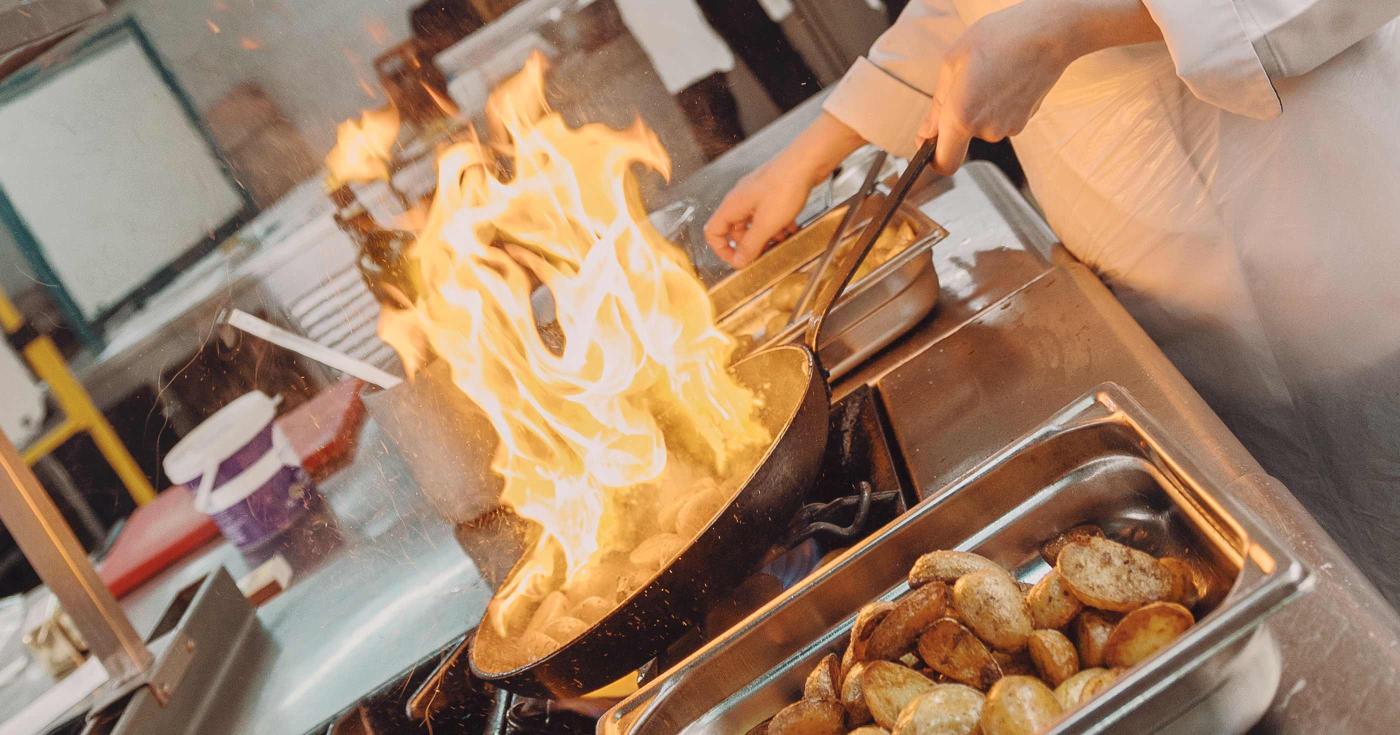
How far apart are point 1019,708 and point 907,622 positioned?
0.15 m

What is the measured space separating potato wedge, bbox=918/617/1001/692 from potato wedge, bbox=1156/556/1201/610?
0.55 feet

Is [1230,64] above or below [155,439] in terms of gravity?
below

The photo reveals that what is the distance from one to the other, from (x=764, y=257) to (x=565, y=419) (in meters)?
0.54

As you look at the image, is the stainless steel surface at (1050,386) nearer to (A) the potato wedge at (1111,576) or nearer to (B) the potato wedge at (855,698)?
(A) the potato wedge at (1111,576)

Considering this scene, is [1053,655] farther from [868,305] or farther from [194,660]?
[194,660]

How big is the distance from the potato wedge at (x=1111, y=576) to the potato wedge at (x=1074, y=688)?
6 centimetres

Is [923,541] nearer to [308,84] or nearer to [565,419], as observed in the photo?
[565,419]

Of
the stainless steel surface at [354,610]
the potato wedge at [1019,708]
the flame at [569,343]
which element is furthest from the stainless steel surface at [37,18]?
the potato wedge at [1019,708]

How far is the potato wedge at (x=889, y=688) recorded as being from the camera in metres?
0.84

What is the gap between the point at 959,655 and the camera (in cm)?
86

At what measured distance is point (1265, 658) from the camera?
74cm

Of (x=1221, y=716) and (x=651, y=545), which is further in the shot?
(x=651, y=545)

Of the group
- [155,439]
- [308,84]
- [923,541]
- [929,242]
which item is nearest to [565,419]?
[929,242]

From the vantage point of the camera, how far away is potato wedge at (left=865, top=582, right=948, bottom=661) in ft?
2.89
